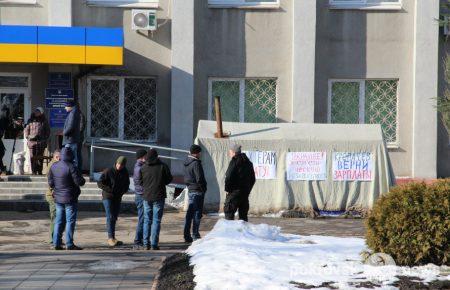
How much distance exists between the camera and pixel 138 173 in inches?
586

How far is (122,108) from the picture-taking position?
23547mm

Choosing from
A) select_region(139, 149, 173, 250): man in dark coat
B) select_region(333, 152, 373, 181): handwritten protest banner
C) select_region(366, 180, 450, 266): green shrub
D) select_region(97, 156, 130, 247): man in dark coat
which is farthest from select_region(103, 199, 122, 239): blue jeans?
select_region(333, 152, 373, 181): handwritten protest banner

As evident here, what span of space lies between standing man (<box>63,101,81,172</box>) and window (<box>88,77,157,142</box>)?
346 centimetres

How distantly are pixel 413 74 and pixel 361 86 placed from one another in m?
1.43

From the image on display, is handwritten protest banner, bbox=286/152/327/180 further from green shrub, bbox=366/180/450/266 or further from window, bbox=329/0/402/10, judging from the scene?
green shrub, bbox=366/180/450/266

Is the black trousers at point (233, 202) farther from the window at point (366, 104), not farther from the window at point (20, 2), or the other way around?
the window at point (20, 2)

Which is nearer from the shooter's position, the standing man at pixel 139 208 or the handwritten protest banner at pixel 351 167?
the standing man at pixel 139 208

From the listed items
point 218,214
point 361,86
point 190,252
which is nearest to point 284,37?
point 361,86

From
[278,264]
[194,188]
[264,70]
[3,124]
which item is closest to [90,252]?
[194,188]

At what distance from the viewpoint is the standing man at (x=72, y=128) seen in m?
19.7

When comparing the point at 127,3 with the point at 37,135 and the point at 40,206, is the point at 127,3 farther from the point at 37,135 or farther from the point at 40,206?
the point at 40,206

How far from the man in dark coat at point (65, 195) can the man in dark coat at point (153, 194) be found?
1094 millimetres

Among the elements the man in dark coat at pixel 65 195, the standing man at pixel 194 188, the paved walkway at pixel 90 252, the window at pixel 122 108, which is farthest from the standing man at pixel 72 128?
the man in dark coat at pixel 65 195

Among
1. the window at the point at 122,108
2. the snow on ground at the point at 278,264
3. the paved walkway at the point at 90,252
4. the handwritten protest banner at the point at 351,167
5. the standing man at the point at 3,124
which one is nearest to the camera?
the snow on ground at the point at 278,264
